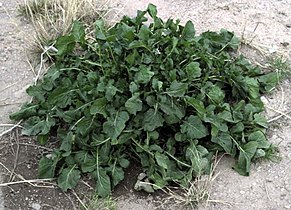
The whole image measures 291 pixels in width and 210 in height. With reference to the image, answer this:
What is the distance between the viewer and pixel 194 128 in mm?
3490

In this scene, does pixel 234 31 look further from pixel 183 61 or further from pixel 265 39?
pixel 183 61

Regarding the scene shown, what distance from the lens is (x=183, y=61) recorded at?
12.1 feet

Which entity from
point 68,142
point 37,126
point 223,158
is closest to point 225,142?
point 223,158

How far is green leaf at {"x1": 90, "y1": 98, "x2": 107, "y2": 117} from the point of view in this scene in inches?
135

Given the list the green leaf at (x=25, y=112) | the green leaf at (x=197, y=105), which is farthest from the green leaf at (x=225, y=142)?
the green leaf at (x=25, y=112)

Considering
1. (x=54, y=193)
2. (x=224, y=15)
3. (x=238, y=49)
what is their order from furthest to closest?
(x=224, y=15) → (x=238, y=49) → (x=54, y=193)

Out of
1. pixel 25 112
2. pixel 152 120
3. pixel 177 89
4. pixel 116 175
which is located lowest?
pixel 116 175

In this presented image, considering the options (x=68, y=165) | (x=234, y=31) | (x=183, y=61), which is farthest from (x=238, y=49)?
(x=68, y=165)

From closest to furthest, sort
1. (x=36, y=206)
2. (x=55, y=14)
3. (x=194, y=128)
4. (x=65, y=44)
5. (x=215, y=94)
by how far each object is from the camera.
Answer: (x=36, y=206)
(x=194, y=128)
(x=215, y=94)
(x=65, y=44)
(x=55, y=14)

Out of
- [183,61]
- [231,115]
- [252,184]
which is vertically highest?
[183,61]

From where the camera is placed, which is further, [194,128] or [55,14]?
[55,14]

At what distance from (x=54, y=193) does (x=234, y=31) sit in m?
1.80

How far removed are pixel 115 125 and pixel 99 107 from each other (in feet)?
0.45

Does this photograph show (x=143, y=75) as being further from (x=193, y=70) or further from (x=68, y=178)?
(x=68, y=178)
